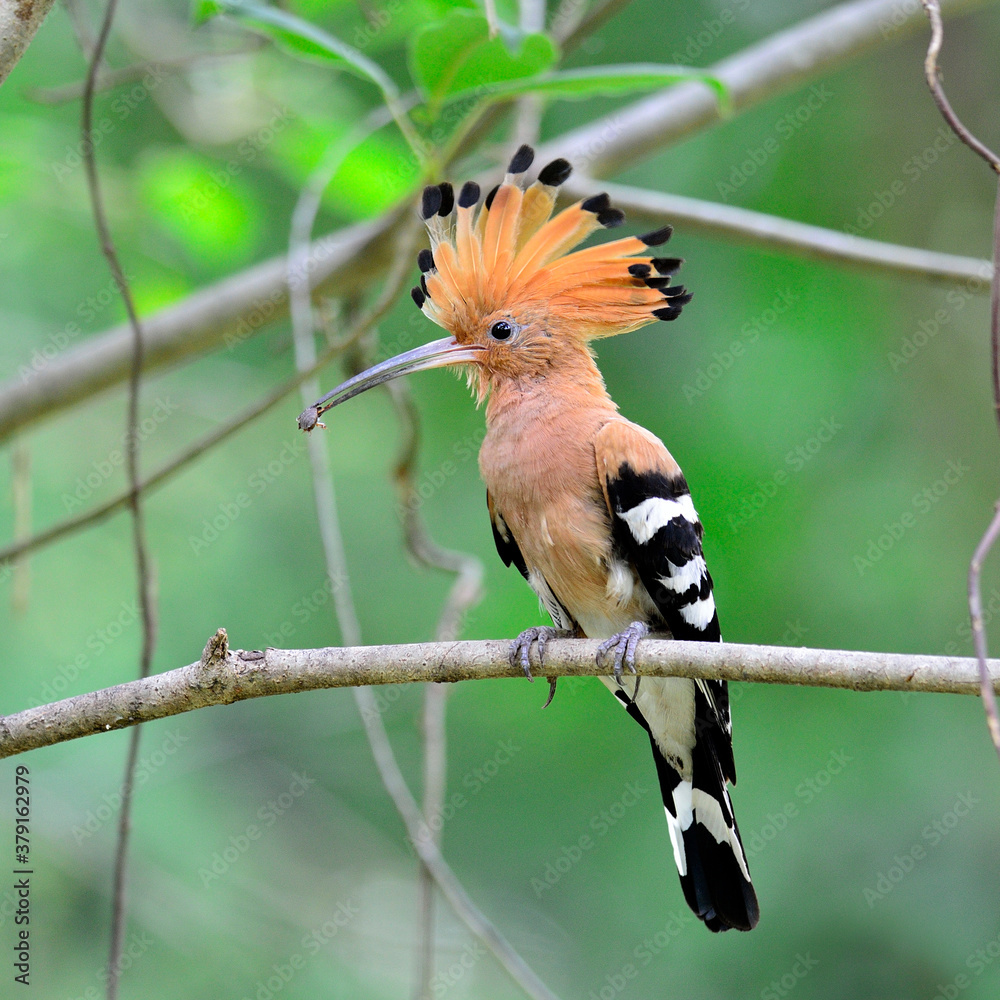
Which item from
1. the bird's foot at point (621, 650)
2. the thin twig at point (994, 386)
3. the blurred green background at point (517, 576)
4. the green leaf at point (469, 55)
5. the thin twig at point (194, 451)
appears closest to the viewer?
the thin twig at point (994, 386)

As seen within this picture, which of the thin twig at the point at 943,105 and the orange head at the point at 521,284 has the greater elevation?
A: the orange head at the point at 521,284

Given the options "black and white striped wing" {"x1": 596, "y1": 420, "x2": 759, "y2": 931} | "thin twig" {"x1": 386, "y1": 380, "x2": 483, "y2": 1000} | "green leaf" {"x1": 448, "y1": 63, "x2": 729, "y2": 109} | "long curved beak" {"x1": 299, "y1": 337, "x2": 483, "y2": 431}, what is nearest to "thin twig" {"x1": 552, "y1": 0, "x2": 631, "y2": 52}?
"green leaf" {"x1": 448, "y1": 63, "x2": 729, "y2": 109}

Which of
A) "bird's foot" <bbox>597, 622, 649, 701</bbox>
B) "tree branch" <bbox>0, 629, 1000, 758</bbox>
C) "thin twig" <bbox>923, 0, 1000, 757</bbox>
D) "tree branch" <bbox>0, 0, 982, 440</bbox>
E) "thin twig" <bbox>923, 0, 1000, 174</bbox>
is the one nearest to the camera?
"thin twig" <bbox>923, 0, 1000, 757</bbox>

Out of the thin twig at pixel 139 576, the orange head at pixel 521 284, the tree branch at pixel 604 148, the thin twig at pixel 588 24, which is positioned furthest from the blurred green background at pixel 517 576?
the thin twig at pixel 139 576

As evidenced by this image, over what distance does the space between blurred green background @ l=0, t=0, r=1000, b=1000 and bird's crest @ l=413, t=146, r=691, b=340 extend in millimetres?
554

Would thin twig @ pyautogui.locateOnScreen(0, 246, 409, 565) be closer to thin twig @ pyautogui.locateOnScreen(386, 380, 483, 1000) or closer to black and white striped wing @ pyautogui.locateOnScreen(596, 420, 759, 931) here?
thin twig @ pyautogui.locateOnScreen(386, 380, 483, 1000)

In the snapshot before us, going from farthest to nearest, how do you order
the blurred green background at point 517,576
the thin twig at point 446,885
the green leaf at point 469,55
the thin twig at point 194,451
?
1. the blurred green background at point 517,576
2. the thin twig at point 194,451
3. the thin twig at point 446,885
4. the green leaf at point 469,55

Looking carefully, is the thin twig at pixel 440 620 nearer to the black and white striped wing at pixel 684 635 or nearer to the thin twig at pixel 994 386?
the black and white striped wing at pixel 684 635

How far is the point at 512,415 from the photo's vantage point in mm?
2578

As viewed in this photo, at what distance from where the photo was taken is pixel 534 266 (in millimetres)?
2668

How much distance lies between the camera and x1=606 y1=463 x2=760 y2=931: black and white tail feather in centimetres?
242

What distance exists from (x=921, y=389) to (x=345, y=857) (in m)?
3.52

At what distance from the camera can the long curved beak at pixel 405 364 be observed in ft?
7.98

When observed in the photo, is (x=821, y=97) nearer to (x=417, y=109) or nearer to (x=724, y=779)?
(x=417, y=109)
